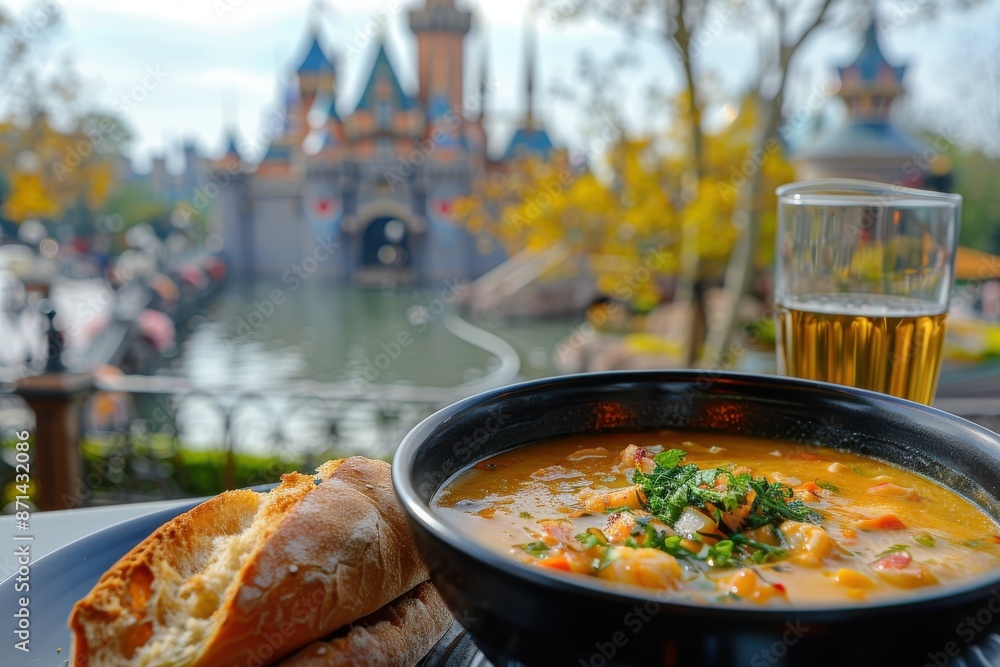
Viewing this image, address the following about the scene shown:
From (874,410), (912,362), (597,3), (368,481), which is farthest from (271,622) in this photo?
(597,3)

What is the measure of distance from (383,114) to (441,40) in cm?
582

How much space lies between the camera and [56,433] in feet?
16.7

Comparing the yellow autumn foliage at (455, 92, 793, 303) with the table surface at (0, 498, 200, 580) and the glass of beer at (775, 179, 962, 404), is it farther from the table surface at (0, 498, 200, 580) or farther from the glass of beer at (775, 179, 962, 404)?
the table surface at (0, 498, 200, 580)

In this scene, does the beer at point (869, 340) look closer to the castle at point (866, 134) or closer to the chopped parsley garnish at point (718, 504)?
the chopped parsley garnish at point (718, 504)

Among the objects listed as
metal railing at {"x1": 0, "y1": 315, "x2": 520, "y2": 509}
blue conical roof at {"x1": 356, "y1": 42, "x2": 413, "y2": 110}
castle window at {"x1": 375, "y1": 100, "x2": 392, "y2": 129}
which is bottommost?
metal railing at {"x1": 0, "y1": 315, "x2": 520, "y2": 509}

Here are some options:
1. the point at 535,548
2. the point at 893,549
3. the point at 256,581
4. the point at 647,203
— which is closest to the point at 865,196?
the point at 893,549

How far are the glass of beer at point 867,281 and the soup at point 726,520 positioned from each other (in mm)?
399

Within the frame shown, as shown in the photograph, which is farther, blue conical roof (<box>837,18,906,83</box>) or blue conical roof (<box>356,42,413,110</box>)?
blue conical roof (<box>356,42,413,110</box>)

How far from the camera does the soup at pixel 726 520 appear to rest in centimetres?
93

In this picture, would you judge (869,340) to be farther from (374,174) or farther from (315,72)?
(315,72)

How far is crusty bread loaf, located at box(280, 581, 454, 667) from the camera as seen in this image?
1021mm

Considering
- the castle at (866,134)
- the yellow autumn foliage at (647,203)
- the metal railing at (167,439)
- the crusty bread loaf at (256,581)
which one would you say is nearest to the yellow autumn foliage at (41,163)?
the metal railing at (167,439)

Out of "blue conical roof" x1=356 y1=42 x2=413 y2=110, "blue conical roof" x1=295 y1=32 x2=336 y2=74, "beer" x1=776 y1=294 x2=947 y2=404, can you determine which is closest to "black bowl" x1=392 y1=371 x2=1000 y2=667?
"beer" x1=776 y1=294 x2=947 y2=404

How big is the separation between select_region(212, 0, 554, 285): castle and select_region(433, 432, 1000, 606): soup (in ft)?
91.5
